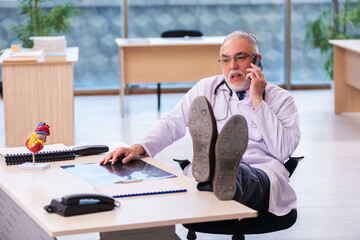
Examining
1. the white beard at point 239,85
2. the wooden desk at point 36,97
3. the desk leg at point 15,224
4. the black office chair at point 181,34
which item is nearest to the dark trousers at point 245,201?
the white beard at point 239,85

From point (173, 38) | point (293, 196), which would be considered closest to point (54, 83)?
point (173, 38)

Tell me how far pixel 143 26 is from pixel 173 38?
152 cm

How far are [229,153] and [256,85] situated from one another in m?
0.80

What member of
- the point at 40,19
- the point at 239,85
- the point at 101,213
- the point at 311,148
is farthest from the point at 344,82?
the point at 101,213

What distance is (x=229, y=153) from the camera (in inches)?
88.6

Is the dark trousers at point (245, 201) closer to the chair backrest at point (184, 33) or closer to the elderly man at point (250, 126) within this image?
the elderly man at point (250, 126)

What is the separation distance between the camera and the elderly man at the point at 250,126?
8.79 ft

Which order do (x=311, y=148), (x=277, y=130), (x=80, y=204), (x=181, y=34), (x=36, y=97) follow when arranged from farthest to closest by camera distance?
(x=181, y=34), (x=311, y=148), (x=36, y=97), (x=277, y=130), (x=80, y=204)

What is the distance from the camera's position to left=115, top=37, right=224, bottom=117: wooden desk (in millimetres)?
7730

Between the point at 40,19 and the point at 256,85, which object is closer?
the point at 256,85

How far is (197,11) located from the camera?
9.63m

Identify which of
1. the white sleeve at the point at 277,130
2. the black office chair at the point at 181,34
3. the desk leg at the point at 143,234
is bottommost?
the desk leg at the point at 143,234

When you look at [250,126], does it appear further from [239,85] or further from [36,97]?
[36,97]

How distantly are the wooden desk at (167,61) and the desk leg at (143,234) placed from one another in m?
5.33
